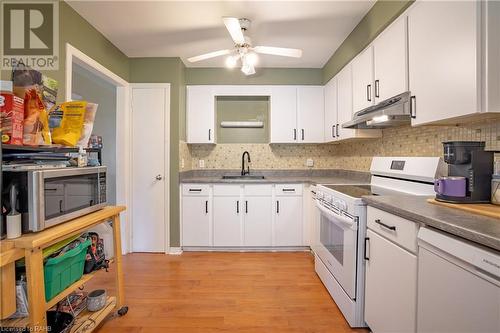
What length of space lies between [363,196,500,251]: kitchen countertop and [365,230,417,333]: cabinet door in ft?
0.67

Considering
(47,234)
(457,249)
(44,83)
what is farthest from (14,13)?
(457,249)

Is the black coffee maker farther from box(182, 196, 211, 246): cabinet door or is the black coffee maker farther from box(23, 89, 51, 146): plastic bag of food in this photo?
box(182, 196, 211, 246): cabinet door

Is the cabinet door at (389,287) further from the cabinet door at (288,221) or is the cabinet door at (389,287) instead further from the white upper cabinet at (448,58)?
the cabinet door at (288,221)

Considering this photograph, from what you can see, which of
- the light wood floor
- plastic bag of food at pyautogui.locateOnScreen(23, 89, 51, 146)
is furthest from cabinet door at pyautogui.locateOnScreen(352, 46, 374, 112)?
plastic bag of food at pyautogui.locateOnScreen(23, 89, 51, 146)

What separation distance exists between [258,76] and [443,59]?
2420 millimetres

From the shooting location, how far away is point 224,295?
2.12m

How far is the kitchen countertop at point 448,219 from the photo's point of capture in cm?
79

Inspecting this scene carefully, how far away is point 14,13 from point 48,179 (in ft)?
4.66

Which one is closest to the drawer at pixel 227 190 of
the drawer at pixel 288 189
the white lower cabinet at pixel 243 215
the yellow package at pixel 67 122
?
the white lower cabinet at pixel 243 215

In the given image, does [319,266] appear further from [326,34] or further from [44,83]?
[44,83]

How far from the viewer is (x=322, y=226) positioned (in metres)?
2.29

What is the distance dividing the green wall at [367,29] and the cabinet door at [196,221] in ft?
7.57

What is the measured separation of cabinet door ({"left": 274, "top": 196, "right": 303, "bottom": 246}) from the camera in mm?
3098

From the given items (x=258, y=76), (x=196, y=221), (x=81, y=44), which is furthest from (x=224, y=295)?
(x=258, y=76)
